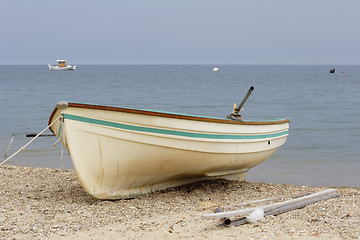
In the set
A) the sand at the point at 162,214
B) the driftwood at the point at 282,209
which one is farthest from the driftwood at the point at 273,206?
the sand at the point at 162,214

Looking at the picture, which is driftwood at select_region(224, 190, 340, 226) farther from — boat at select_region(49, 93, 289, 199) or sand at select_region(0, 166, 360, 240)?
boat at select_region(49, 93, 289, 199)

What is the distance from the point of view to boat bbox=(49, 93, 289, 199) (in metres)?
7.15

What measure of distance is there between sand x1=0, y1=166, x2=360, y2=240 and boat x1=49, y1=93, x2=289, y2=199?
30 cm

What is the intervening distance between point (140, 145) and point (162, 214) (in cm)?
105

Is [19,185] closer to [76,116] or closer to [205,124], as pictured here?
[76,116]

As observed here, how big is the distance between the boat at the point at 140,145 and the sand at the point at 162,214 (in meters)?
0.30

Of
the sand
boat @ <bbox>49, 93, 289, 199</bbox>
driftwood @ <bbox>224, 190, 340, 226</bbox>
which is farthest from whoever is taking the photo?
boat @ <bbox>49, 93, 289, 199</bbox>

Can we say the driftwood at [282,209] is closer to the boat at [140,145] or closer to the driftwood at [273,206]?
the driftwood at [273,206]

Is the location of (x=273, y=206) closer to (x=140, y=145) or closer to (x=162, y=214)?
(x=162, y=214)

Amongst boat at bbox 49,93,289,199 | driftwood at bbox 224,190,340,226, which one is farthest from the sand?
boat at bbox 49,93,289,199

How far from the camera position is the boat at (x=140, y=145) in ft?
23.5

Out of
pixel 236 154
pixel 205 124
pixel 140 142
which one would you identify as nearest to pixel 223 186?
pixel 236 154

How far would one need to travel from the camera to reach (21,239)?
5.82m

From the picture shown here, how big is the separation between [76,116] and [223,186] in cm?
306
